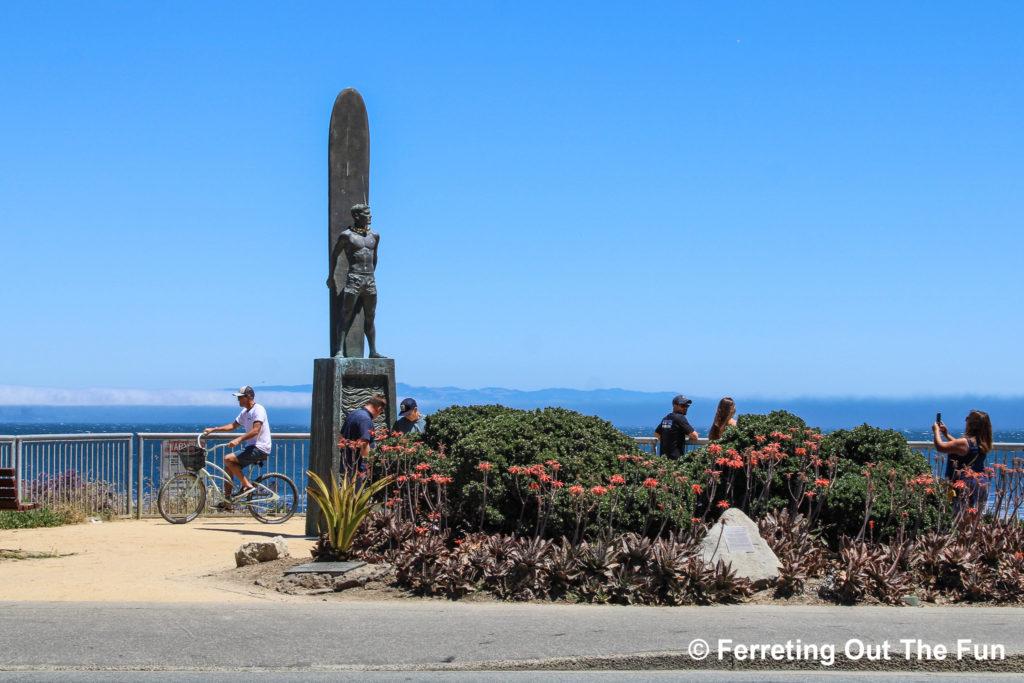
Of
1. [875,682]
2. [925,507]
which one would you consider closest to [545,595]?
[875,682]

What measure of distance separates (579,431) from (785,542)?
227cm

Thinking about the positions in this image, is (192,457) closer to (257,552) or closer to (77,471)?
(77,471)

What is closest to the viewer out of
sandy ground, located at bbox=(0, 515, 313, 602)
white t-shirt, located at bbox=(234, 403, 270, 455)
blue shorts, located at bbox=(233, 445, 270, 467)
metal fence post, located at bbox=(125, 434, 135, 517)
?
sandy ground, located at bbox=(0, 515, 313, 602)

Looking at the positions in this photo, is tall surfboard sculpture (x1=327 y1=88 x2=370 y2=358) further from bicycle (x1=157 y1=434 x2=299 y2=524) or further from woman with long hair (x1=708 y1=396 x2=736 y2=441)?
woman with long hair (x1=708 y1=396 x2=736 y2=441)

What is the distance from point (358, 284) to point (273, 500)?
3.58 metres

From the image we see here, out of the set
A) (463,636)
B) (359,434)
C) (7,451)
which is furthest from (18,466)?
(463,636)

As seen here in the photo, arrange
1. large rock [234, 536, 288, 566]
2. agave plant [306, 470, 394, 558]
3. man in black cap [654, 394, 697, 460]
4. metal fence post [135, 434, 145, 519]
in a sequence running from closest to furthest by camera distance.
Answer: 1. agave plant [306, 470, 394, 558]
2. large rock [234, 536, 288, 566]
3. man in black cap [654, 394, 697, 460]
4. metal fence post [135, 434, 145, 519]

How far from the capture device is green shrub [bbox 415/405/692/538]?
9.57m

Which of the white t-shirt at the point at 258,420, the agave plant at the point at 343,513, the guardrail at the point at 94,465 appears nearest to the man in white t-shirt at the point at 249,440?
the white t-shirt at the point at 258,420

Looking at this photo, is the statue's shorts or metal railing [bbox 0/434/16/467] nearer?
the statue's shorts

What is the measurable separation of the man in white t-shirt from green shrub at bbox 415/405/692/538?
4.50m

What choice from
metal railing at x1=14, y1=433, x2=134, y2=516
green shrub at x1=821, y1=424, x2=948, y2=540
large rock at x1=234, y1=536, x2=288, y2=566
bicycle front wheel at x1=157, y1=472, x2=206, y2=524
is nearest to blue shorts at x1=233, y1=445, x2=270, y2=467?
bicycle front wheel at x1=157, y1=472, x2=206, y2=524

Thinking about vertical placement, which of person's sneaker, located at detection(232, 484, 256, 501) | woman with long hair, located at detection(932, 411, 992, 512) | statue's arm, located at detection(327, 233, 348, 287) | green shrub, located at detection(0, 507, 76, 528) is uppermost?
statue's arm, located at detection(327, 233, 348, 287)

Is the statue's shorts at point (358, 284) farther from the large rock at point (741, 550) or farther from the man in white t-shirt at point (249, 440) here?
the large rock at point (741, 550)
